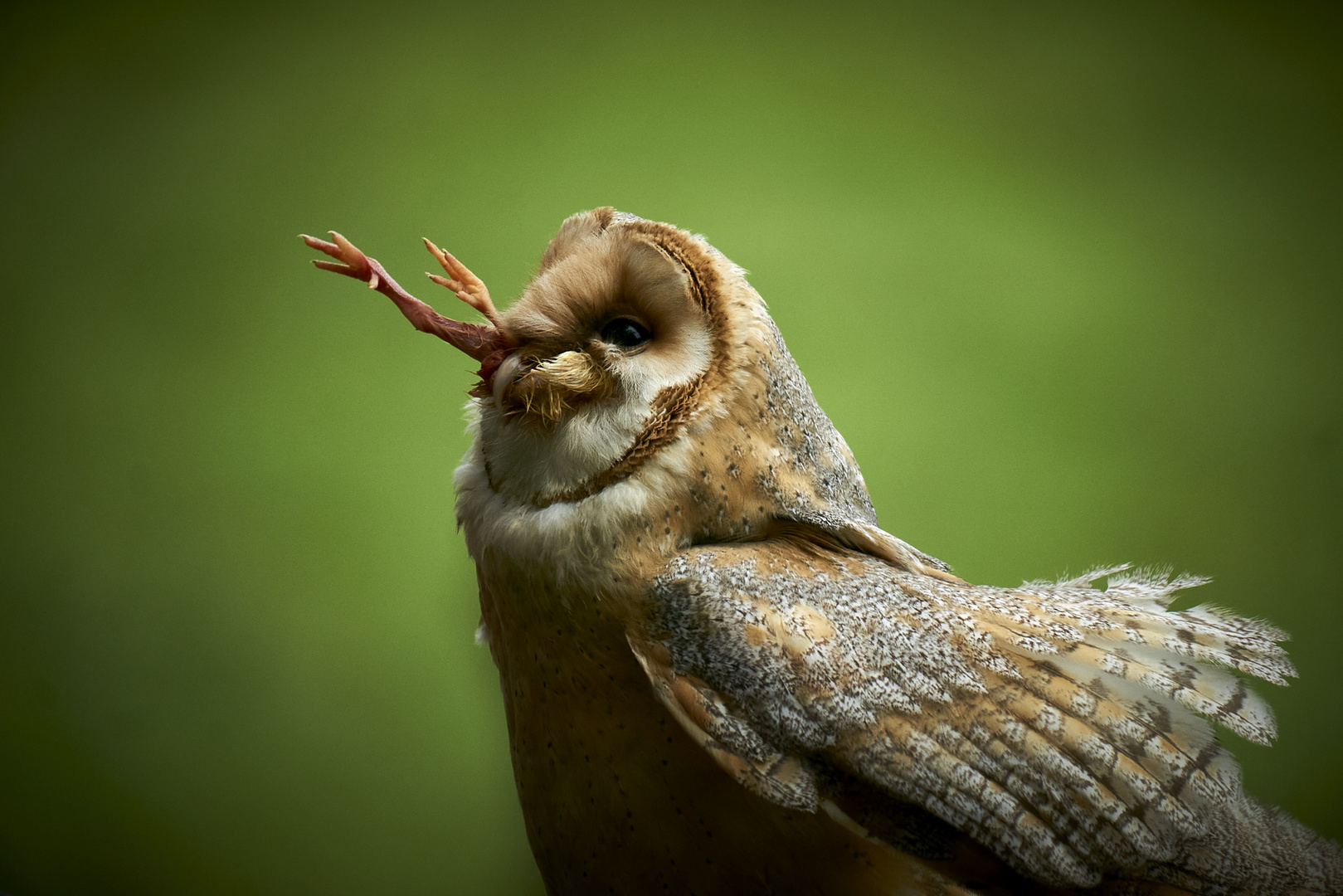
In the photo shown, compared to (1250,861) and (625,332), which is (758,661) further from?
(1250,861)

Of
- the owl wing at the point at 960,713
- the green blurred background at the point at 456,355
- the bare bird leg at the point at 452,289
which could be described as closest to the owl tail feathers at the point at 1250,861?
the owl wing at the point at 960,713

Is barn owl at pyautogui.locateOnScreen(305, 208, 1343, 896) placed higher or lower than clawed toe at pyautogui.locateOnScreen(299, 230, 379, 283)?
lower

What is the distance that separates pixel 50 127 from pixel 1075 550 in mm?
2304

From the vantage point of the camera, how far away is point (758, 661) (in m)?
0.88

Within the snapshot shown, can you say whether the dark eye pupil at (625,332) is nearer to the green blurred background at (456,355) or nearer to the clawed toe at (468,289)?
the clawed toe at (468,289)

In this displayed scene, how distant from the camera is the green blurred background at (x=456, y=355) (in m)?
1.69

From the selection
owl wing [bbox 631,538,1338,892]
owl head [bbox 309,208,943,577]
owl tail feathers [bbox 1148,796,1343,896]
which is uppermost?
owl head [bbox 309,208,943,577]

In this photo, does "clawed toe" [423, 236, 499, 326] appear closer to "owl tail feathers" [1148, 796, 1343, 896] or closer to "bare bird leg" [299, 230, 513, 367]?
"bare bird leg" [299, 230, 513, 367]

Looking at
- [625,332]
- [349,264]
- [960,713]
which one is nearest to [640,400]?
[625,332]

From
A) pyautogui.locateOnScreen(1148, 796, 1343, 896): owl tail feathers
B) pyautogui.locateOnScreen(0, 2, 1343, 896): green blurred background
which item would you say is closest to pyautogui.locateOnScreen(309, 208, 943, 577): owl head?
pyautogui.locateOnScreen(1148, 796, 1343, 896): owl tail feathers

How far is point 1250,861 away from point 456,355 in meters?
1.53

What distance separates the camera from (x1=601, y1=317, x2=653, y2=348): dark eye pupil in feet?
3.38

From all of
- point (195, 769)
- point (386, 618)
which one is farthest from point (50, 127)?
point (195, 769)

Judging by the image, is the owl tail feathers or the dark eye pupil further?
the dark eye pupil
